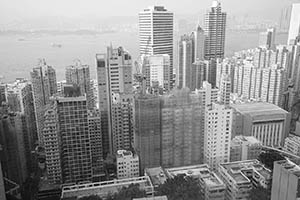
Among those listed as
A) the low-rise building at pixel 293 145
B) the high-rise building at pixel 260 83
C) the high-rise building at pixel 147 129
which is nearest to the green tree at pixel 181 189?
the high-rise building at pixel 147 129

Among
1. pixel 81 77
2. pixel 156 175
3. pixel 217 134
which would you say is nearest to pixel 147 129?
pixel 156 175

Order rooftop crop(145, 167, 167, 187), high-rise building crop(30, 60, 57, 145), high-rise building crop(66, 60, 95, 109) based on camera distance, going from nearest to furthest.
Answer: rooftop crop(145, 167, 167, 187)
high-rise building crop(30, 60, 57, 145)
high-rise building crop(66, 60, 95, 109)

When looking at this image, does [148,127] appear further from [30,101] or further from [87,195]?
[30,101]

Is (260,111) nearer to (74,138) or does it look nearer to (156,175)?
(156,175)

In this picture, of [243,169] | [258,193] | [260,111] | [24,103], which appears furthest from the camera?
[260,111]

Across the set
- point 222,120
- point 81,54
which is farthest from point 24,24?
point 222,120

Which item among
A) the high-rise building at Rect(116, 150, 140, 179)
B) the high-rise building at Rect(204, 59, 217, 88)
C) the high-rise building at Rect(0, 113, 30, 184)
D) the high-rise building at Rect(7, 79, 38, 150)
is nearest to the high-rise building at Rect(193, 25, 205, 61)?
the high-rise building at Rect(204, 59, 217, 88)

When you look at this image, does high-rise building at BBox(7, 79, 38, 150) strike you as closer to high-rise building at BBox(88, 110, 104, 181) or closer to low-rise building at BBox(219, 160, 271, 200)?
high-rise building at BBox(88, 110, 104, 181)
